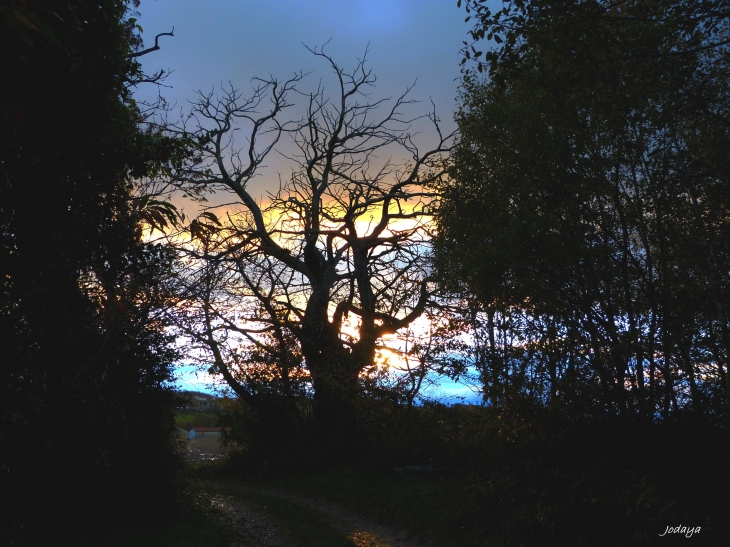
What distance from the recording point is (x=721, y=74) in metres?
6.69

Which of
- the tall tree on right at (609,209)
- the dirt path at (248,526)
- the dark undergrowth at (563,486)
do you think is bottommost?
the dirt path at (248,526)

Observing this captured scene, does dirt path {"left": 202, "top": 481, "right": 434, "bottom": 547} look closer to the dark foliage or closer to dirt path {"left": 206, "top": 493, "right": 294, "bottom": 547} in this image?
dirt path {"left": 206, "top": 493, "right": 294, "bottom": 547}

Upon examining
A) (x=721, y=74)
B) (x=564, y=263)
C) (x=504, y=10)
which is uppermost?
(x=504, y=10)

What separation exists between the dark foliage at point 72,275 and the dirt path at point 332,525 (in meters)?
2.07

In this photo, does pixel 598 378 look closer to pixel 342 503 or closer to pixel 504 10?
pixel 504 10

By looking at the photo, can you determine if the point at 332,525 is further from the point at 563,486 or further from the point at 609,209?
the point at 609,209

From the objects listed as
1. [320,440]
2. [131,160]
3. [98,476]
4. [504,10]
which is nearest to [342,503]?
[320,440]

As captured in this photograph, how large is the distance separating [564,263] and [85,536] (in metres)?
8.19

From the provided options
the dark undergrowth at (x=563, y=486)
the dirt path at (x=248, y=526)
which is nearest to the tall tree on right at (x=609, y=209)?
the dark undergrowth at (x=563, y=486)

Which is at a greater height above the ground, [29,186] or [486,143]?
[486,143]

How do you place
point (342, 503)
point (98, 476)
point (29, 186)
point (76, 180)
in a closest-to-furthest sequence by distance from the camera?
point (29, 186) < point (76, 180) < point (98, 476) < point (342, 503)

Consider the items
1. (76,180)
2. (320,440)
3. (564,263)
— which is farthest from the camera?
(320,440)

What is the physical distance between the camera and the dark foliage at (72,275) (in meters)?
5.45

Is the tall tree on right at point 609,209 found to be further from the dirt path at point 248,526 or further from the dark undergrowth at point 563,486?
the dirt path at point 248,526
